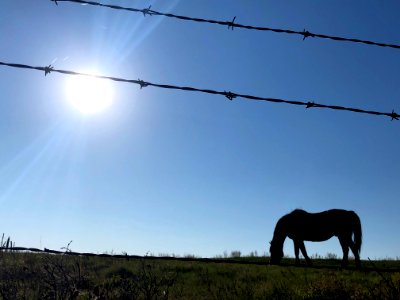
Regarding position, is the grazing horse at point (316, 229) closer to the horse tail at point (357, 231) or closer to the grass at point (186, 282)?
the horse tail at point (357, 231)

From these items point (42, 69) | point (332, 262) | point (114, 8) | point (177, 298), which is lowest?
point (177, 298)

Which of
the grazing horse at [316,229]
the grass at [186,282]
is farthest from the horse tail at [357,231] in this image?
the grass at [186,282]

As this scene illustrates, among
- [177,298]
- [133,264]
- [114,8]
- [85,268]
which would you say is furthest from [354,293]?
[85,268]

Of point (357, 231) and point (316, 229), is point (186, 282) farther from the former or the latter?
point (357, 231)

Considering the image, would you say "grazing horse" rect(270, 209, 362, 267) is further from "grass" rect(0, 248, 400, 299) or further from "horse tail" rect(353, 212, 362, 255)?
A: "grass" rect(0, 248, 400, 299)

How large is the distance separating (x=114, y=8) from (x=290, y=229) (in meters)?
16.4

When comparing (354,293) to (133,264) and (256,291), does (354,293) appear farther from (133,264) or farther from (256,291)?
(133,264)

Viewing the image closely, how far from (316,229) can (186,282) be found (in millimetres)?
8630

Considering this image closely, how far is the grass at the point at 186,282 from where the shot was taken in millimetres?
7183

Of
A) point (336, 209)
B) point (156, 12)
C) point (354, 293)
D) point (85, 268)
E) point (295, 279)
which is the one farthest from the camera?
point (336, 209)

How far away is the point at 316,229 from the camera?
1955 cm

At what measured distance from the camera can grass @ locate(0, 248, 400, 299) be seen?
7.18 metres

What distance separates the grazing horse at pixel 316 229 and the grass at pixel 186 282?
146cm

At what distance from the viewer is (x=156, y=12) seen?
5277mm
